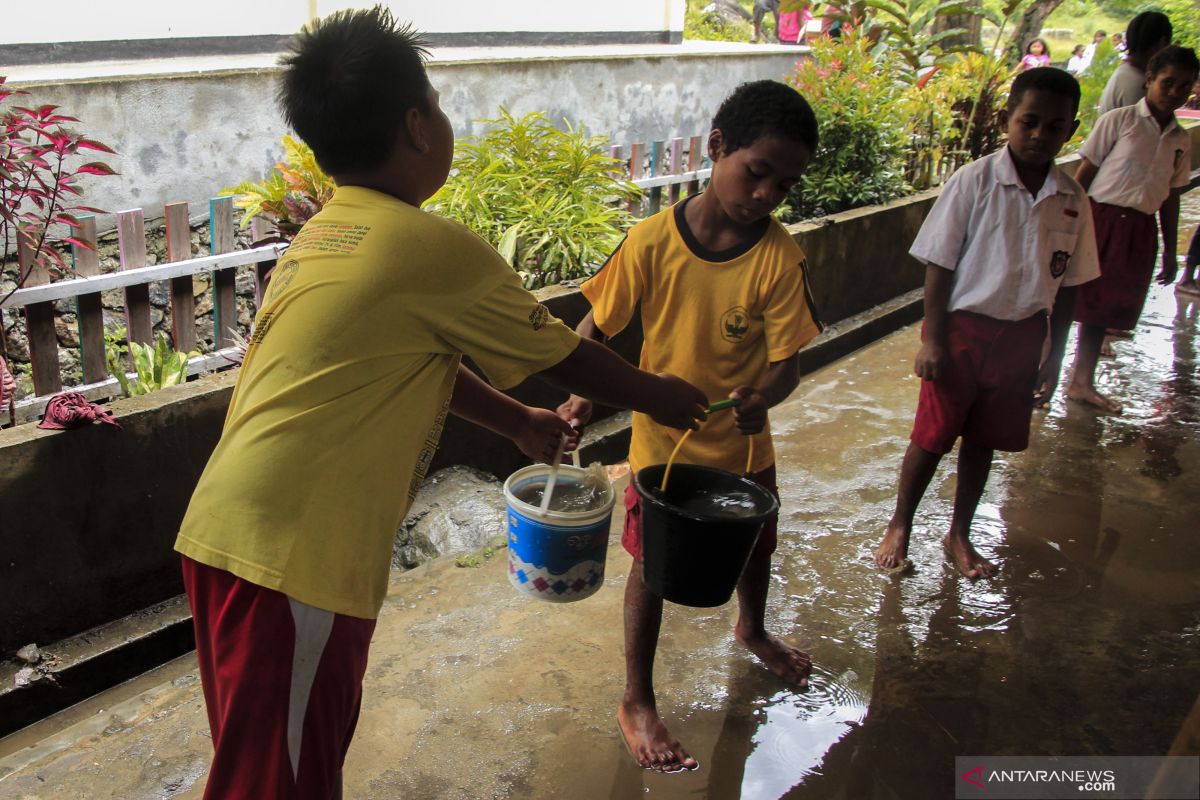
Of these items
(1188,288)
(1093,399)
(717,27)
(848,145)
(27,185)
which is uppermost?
(717,27)

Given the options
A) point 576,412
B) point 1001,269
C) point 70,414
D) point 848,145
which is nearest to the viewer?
point 576,412

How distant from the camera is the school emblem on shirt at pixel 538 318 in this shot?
1.85m

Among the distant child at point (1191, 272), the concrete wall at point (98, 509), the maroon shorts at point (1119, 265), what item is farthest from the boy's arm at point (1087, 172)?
the concrete wall at point (98, 509)

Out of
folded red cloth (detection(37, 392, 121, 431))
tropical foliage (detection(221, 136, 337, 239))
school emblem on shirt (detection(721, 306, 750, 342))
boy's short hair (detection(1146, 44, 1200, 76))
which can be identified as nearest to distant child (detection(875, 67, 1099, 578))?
school emblem on shirt (detection(721, 306, 750, 342))

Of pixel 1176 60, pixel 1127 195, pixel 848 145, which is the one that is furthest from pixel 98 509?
pixel 848 145

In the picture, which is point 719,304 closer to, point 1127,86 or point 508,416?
point 508,416

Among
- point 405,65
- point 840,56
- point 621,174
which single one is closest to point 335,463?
point 405,65

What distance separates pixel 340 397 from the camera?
169 cm

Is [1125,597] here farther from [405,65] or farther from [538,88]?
[538,88]

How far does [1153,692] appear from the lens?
116 inches

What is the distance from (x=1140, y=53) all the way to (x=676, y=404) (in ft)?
16.0

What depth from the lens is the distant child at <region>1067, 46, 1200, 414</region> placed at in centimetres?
493

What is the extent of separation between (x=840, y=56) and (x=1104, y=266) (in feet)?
9.07

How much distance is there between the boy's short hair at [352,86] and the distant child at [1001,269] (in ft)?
7.10
